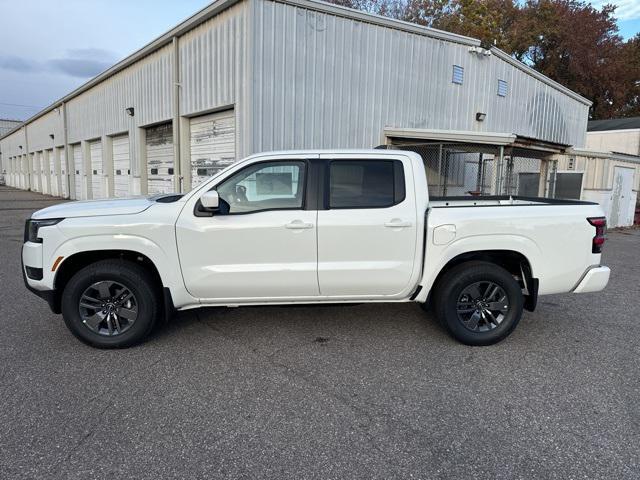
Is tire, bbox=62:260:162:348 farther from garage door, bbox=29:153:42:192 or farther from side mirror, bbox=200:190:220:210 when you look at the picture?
garage door, bbox=29:153:42:192

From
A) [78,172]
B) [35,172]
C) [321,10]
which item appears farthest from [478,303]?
[35,172]

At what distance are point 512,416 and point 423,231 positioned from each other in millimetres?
1724

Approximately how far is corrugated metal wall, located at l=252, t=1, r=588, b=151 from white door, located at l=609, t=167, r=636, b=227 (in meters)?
4.13

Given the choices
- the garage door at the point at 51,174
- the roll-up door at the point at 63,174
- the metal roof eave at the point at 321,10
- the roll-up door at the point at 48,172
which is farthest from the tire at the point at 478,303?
the roll-up door at the point at 48,172

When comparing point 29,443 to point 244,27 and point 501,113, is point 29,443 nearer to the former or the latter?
point 244,27

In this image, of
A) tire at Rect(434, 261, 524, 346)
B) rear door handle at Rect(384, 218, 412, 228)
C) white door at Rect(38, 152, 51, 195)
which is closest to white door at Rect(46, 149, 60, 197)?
white door at Rect(38, 152, 51, 195)

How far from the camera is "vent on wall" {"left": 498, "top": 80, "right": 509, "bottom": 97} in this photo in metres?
15.2

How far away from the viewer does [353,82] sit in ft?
37.1

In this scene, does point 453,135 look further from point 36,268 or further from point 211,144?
point 36,268

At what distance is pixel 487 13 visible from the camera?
28.9m

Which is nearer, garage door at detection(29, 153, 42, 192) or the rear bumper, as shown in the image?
the rear bumper

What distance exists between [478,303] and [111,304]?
3470 millimetres

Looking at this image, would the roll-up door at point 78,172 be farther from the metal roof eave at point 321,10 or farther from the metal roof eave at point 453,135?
the metal roof eave at point 453,135

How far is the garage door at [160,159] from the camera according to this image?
1408cm
